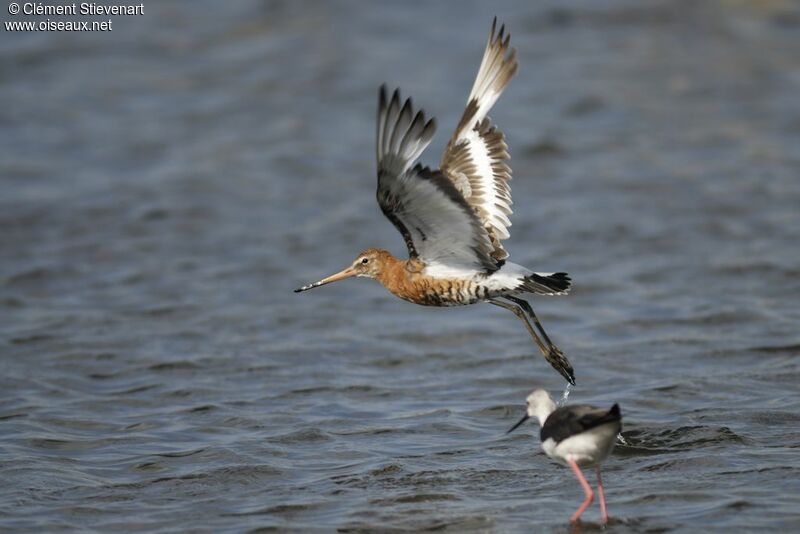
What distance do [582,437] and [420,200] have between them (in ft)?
5.42

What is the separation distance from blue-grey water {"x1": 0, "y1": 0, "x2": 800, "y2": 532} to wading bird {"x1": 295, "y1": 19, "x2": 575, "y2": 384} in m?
0.99

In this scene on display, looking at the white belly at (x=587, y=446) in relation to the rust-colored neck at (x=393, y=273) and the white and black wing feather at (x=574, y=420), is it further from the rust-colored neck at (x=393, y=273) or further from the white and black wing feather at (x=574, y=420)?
the rust-colored neck at (x=393, y=273)

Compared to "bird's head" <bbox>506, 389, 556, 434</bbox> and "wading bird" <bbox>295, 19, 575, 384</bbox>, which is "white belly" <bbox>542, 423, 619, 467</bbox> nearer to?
"bird's head" <bbox>506, 389, 556, 434</bbox>

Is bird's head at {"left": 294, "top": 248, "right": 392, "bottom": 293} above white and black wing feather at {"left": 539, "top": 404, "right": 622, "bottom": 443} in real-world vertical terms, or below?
above

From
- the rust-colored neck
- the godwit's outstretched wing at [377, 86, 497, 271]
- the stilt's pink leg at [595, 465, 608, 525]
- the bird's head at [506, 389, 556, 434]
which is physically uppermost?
the godwit's outstretched wing at [377, 86, 497, 271]

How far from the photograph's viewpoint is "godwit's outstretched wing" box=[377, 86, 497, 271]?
650cm

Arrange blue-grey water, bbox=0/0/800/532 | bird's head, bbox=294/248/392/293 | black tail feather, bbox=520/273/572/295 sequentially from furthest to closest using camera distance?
bird's head, bbox=294/248/392/293
black tail feather, bbox=520/273/572/295
blue-grey water, bbox=0/0/800/532

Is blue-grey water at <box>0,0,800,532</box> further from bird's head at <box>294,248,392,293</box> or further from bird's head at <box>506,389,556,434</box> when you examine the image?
bird's head at <box>294,248,392,293</box>

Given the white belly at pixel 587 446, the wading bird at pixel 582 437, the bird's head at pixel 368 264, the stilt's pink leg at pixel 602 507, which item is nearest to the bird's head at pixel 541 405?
the wading bird at pixel 582 437

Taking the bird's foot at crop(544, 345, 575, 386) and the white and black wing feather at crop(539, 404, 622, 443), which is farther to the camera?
the bird's foot at crop(544, 345, 575, 386)

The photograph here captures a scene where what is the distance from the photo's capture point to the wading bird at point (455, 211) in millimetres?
6562

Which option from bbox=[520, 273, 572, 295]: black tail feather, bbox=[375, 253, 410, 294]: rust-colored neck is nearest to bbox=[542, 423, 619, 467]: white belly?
bbox=[520, 273, 572, 295]: black tail feather

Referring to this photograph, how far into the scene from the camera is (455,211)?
705 cm

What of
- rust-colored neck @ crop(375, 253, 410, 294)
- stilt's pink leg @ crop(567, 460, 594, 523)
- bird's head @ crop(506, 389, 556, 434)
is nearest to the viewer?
stilt's pink leg @ crop(567, 460, 594, 523)
